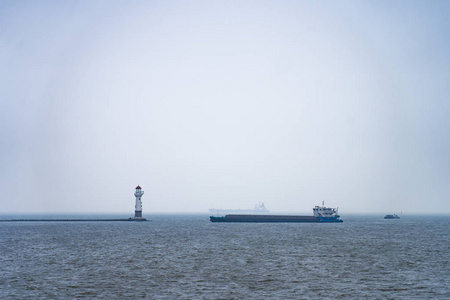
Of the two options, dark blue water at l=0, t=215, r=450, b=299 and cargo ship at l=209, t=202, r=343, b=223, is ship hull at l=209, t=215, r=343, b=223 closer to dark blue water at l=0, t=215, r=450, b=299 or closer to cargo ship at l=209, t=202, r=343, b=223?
cargo ship at l=209, t=202, r=343, b=223

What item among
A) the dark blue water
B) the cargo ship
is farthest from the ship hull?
the dark blue water

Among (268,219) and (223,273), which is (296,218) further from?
(223,273)

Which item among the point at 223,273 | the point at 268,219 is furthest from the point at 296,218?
the point at 223,273

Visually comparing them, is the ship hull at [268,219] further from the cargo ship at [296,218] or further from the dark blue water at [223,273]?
the dark blue water at [223,273]

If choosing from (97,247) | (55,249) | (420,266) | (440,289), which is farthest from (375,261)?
(55,249)

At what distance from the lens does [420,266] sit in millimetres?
55594

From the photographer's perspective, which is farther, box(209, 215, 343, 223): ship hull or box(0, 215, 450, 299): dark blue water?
box(209, 215, 343, 223): ship hull

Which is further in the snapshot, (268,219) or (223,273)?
(268,219)

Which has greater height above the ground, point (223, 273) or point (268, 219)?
point (268, 219)

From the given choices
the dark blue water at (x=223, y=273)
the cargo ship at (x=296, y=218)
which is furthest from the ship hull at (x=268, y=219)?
the dark blue water at (x=223, y=273)

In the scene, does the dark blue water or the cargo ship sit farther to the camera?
the cargo ship

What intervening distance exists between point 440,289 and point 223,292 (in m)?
22.2

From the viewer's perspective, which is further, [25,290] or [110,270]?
[110,270]

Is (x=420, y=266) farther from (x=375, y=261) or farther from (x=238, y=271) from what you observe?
(x=238, y=271)
